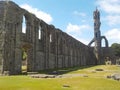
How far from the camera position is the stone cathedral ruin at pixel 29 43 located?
27.1 meters

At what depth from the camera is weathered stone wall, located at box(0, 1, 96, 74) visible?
1069 inches

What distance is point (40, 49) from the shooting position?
37094 millimetres

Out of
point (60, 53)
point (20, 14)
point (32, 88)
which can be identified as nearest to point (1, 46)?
point (20, 14)

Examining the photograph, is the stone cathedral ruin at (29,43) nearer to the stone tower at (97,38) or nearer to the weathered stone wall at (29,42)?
the weathered stone wall at (29,42)

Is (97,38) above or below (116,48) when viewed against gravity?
above

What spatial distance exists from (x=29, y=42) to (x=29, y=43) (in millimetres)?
134

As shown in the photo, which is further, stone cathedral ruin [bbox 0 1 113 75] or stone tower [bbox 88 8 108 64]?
stone tower [bbox 88 8 108 64]

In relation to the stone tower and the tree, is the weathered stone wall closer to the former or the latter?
the stone tower

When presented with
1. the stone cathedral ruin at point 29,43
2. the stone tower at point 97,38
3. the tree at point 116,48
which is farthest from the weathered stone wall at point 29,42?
the tree at point 116,48

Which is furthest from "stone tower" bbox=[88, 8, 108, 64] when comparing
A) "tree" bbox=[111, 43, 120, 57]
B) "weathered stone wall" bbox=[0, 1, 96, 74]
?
"weathered stone wall" bbox=[0, 1, 96, 74]

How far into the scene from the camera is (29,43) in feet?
107

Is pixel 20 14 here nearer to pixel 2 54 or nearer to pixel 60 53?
pixel 2 54

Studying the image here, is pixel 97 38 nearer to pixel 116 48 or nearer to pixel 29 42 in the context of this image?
pixel 116 48

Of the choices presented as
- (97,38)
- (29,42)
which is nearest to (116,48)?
(97,38)
